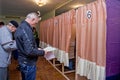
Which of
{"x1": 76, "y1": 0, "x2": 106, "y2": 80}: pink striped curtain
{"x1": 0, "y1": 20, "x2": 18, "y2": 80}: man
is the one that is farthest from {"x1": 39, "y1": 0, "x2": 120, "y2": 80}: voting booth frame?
{"x1": 0, "y1": 20, "x2": 18, "y2": 80}: man

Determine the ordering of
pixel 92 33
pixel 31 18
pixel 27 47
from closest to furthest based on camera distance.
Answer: pixel 27 47 → pixel 31 18 → pixel 92 33

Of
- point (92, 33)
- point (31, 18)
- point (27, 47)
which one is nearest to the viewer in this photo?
point (27, 47)

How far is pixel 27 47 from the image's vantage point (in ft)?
4.84

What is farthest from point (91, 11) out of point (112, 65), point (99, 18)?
point (112, 65)

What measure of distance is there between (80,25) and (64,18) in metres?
0.93

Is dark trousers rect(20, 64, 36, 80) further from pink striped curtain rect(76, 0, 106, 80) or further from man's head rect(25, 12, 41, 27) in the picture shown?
pink striped curtain rect(76, 0, 106, 80)

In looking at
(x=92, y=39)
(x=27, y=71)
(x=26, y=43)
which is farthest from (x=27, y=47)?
(x=92, y=39)

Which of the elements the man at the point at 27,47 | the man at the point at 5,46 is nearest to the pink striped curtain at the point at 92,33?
the man at the point at 27,47

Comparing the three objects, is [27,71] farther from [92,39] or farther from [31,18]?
[92,39]

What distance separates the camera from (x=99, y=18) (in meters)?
1.90

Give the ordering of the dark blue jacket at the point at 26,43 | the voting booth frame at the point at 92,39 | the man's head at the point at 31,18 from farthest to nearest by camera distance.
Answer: the voting booth frame at the point at 92,39
the man's head at the point at 31,18
the dark blue jacket at the point at 26,43

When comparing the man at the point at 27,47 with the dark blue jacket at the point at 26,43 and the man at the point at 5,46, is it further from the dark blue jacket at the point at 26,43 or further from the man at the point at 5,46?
the man at the point at 5,46

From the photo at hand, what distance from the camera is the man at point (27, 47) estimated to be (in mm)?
1494

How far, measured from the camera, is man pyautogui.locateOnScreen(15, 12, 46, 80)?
149 cm
